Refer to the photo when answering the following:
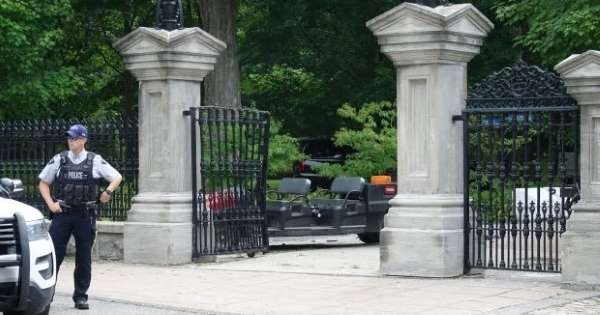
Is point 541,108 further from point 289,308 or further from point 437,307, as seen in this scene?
point 289,308

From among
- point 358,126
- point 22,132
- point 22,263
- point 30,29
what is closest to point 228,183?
point 22,132

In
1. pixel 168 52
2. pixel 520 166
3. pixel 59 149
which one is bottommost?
pixel 520 166

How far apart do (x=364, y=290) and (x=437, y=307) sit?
1418mm

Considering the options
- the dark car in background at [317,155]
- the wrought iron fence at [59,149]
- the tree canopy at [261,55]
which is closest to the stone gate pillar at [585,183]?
the wrought iron fence at [59,149]

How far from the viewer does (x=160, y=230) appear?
14.4m

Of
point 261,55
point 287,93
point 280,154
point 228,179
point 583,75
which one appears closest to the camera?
point 583,75

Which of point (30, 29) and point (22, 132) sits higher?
point (30, 29)

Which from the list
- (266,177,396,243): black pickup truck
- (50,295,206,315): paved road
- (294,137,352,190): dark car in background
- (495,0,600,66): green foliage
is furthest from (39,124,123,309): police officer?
(294,137,352,190): dark car in background

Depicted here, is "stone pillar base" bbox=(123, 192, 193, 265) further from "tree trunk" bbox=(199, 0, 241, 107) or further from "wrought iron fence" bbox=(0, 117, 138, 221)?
"tree trunk" bbox=(199, 0, 241, 107)

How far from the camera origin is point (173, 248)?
47.1 feet

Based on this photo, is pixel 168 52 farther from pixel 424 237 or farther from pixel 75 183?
pixel 424 237

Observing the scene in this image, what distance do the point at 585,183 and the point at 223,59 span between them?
15.9 m

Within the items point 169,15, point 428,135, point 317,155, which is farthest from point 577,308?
point 317,155

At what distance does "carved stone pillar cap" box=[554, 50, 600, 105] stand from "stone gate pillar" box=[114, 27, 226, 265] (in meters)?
5.10
